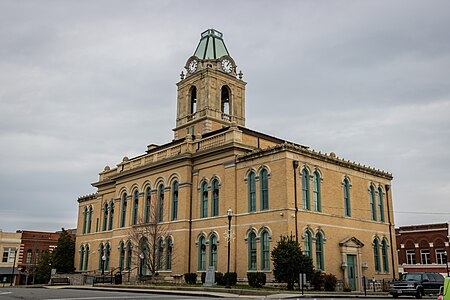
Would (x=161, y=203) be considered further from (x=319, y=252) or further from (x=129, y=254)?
(x=319, y=252)

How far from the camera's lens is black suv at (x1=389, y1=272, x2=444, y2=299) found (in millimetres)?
29766

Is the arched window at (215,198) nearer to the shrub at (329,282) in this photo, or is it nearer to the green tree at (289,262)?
the green tree at (289,262)

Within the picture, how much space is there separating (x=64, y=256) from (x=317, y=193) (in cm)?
3759

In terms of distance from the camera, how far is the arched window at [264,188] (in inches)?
1414

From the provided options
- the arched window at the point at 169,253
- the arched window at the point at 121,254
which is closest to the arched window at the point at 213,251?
the arched window at the point at 169,253

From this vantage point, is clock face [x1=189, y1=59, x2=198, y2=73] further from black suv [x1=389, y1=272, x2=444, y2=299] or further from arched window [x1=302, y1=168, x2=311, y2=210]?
black suv [x1=389, y1=272, x2=444, y2=299]

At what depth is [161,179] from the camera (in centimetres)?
4538

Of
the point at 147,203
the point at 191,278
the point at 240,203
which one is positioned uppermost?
the point at 147,203

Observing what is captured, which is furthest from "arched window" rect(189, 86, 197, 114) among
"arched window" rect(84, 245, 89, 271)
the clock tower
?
"arched window" rect(84, 245, 89, 271)

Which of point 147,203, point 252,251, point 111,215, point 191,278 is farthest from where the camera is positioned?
point 111,215

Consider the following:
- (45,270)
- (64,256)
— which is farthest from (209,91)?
(45,270)

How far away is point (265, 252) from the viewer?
3491 cm

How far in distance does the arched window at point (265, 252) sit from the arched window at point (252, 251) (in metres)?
0.98

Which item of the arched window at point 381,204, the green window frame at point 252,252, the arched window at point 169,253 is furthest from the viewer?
the arched window at point 381,204
